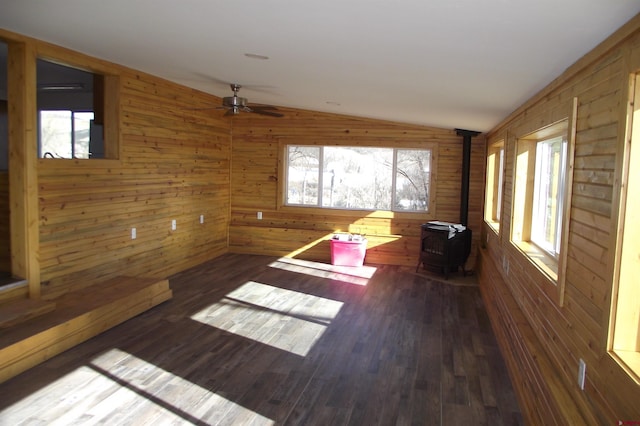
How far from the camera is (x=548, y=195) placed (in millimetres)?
4340

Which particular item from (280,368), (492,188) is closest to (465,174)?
(492,188)

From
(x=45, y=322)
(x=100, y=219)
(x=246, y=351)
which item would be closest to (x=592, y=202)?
(x=246, y=351)

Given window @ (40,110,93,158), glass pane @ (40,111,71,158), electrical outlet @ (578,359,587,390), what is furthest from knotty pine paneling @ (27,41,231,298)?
electrical outlet @ (578,359,587,390)

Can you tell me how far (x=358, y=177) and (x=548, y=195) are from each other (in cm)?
425

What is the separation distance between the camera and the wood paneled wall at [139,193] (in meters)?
4.70

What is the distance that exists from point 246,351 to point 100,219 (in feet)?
8.03

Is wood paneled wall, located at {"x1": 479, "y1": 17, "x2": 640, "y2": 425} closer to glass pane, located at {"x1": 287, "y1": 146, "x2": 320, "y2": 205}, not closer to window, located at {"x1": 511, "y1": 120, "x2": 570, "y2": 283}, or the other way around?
window, located at {"x1": 511, "y1": 120, "x2": 570, "y2": 283}

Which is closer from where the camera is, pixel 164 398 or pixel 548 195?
pixel 164 398

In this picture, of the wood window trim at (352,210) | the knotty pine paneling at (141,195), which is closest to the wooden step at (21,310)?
the knotty pine paneling at (141,195)

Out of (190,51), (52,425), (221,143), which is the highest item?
(190,51)

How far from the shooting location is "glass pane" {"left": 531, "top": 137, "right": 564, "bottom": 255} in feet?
13.1

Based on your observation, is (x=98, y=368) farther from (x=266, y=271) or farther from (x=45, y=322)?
(x=266, y=271)

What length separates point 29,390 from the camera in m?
3.28

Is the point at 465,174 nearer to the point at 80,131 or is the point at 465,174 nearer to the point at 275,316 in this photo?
the point at 275,316
